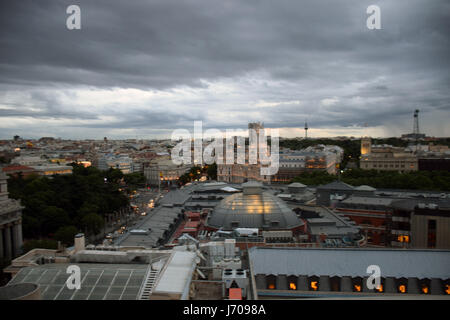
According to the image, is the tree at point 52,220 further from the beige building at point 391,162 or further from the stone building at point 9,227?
the beige building at point 391,162

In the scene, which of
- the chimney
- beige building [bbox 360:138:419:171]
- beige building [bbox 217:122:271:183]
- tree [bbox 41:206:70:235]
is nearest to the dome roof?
the chimney

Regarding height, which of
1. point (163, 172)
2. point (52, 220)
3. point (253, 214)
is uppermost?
point (253, 214)

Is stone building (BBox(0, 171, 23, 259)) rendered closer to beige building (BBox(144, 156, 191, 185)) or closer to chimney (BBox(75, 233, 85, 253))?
chimney (BBox(75, 233, 85, 253))

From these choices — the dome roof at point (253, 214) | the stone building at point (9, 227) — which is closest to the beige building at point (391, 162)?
the dome roof at point (253, 214)

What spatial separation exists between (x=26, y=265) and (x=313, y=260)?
16492mm

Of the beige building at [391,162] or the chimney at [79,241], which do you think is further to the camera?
the beige building at [391,162]

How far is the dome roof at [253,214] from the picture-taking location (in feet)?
123

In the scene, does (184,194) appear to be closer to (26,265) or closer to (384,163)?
(26,265)

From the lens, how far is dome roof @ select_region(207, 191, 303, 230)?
37500 mm

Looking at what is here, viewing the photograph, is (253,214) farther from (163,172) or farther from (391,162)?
(163,172)

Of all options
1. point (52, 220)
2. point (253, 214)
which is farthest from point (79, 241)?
point (52, 220)

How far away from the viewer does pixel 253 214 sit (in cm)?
3866
